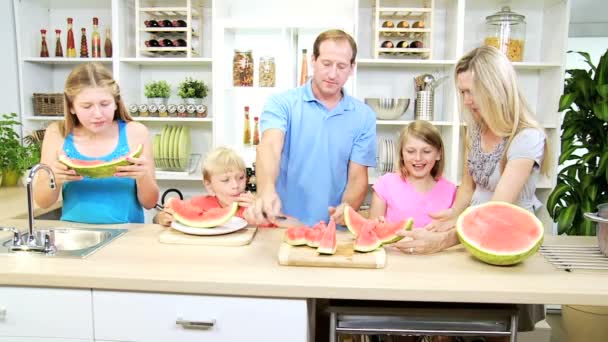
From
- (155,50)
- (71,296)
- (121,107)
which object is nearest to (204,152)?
(155,50)

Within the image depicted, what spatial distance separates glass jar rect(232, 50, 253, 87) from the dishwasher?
261cm

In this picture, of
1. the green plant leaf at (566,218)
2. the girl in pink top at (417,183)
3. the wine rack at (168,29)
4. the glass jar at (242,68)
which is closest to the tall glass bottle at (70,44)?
the wine rack at (168,29)

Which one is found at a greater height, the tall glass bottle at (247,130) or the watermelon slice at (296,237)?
the tall glass bottle at (247,130)

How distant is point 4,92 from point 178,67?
1.34 meters

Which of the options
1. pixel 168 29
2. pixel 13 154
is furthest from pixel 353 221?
pixel 13 154

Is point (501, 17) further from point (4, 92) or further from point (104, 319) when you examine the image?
point (4, 92)

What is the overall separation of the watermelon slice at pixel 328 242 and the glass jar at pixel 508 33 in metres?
2.57

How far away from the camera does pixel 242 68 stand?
3926mm

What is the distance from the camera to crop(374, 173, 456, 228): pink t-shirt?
7.89ft

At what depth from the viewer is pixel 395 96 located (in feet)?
13.7

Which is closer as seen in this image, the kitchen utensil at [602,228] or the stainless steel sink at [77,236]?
the kitchen utensil at [602,228]

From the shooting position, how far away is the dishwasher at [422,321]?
1.59 m

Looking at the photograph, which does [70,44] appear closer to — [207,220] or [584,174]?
[207,220]

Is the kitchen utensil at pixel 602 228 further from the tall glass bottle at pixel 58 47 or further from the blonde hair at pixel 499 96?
the tall glass bottle at pixel 58 47
